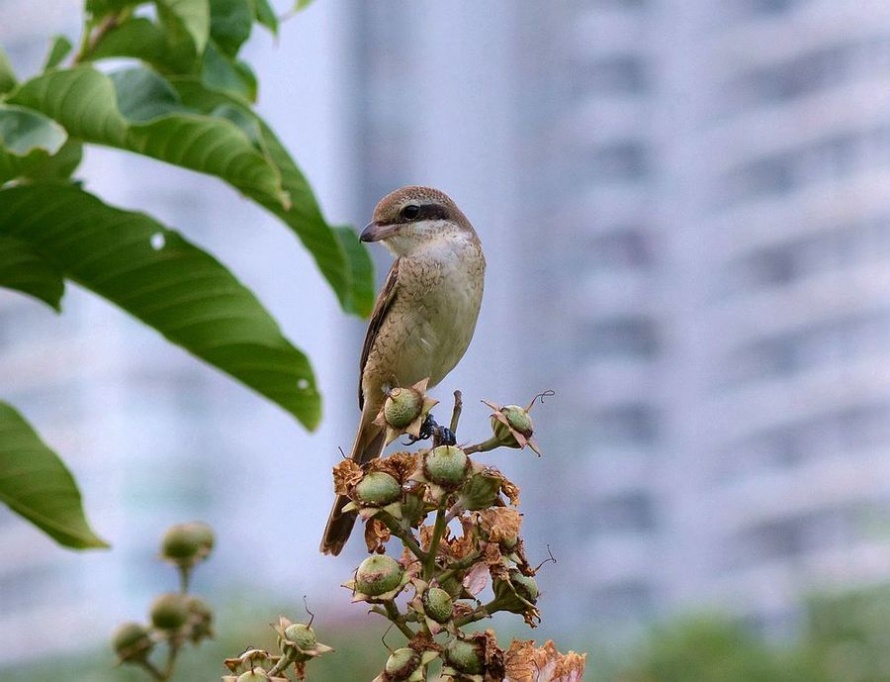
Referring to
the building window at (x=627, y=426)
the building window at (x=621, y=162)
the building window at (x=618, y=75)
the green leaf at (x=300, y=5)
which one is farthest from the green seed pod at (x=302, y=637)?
the building window at (x=618, y=75)

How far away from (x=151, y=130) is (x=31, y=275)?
311 mm

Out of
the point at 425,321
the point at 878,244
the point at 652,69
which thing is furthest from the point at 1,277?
the point at 652,69

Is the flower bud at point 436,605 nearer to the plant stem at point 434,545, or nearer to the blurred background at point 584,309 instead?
the plant stem at point 434,545

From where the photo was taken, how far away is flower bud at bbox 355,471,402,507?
1.46 metres

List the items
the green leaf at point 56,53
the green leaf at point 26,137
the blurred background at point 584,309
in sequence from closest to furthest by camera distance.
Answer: the green leaf at point 26,137
the green leaf at point 56,53
the blurred background at point 584,309

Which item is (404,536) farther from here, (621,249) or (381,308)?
(621,249)

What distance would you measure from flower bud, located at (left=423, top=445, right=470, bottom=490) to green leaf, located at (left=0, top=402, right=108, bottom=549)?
0.81 meters

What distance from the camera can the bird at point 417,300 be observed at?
2.45 m

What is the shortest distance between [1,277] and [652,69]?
168 feet

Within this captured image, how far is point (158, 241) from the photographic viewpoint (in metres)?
2.09

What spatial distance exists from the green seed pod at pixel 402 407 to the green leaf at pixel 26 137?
567mm

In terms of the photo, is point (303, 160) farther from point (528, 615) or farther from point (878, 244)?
point (528, 615)

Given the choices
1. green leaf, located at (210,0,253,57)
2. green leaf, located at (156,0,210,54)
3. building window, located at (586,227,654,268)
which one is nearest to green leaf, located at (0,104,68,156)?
green leaf, located at (156,0,210,54)

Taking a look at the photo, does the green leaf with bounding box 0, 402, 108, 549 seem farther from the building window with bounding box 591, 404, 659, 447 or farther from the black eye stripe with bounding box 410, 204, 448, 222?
the building window with bounding box 591, 404, 659, 447
